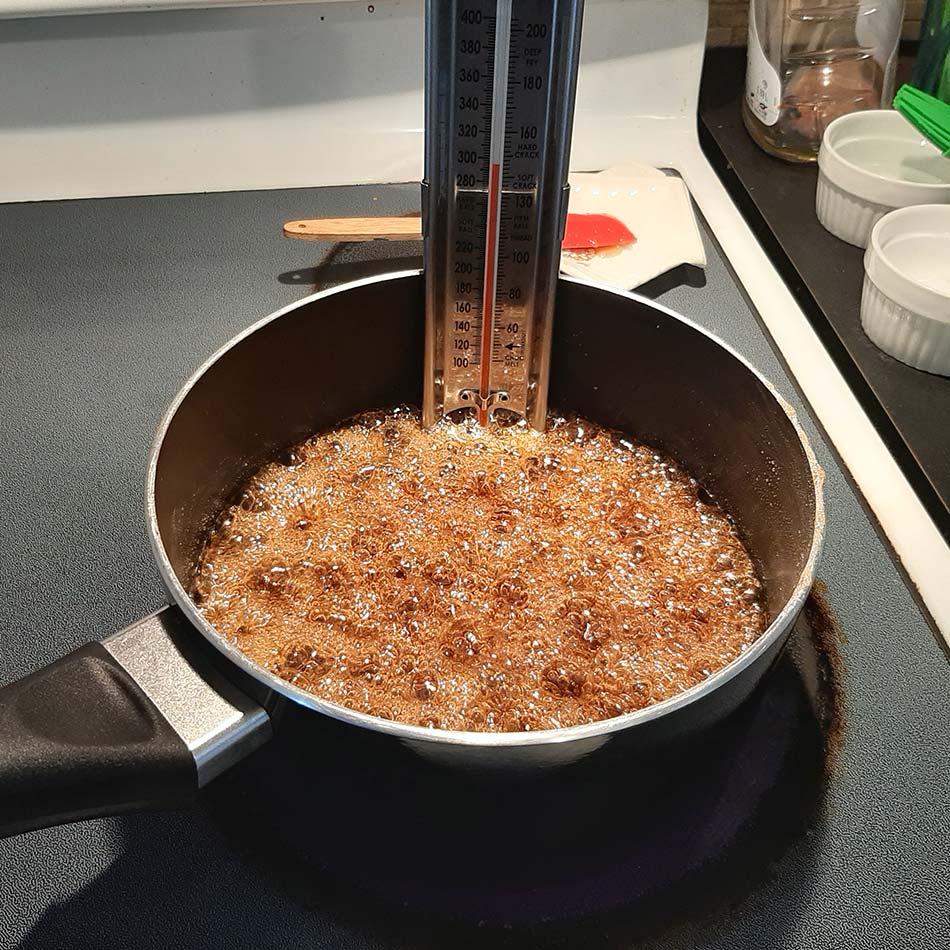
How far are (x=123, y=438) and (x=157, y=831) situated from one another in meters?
0.42

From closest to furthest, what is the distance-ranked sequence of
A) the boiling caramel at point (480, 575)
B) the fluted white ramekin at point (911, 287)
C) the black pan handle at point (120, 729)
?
the black pan handle at point (120, 729), the boiling caramel at point (480, 575), the fluted white ramekin at point (911, 287)

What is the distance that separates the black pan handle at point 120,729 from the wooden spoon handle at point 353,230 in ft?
2.13

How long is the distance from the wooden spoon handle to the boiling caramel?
276 mm

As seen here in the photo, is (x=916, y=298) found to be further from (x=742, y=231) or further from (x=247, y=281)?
(x=247, y=281)

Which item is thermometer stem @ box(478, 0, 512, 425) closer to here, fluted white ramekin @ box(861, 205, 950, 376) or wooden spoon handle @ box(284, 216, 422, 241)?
wooden spoon handle @ box(284, 216, 422, 241)

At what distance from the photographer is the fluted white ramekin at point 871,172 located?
105 centimetres

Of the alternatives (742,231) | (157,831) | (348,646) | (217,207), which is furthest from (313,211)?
(157,831)

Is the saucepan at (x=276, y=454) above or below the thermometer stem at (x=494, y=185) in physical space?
below

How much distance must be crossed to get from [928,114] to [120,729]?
1.01 metres

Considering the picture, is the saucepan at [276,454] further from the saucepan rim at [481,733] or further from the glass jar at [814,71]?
the glass jar at [814,71]

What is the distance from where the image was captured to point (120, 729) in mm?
474

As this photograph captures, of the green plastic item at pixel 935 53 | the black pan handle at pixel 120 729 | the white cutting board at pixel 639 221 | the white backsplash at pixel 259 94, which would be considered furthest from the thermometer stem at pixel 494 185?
the green plastic item at pixel 935 53

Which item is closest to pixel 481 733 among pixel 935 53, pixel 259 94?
pixel 259 94

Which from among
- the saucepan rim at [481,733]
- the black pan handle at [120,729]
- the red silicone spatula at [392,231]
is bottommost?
the red silicone spatula at [392,231]
